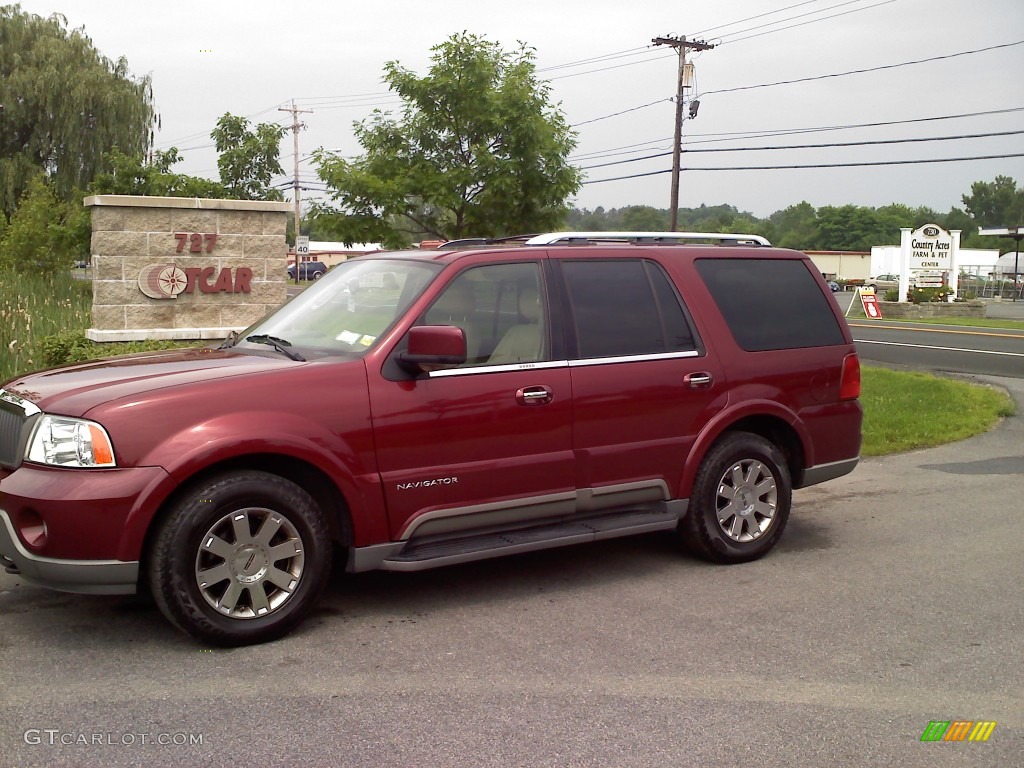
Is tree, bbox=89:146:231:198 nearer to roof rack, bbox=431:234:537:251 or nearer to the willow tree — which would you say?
the willow tree

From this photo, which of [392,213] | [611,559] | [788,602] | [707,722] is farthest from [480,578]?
[392,213]

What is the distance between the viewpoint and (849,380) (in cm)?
685

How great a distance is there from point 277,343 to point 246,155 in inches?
981

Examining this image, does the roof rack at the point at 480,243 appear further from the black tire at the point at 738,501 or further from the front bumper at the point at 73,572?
the front bumper at the point at 73,572

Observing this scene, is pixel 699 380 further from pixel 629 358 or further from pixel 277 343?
pixel 277 343

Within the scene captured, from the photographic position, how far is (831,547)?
268 inches

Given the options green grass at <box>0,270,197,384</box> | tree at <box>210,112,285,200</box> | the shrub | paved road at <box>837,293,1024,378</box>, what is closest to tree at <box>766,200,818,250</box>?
the shrub

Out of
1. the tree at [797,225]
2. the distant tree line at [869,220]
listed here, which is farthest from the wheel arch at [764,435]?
the tree at [797,225]

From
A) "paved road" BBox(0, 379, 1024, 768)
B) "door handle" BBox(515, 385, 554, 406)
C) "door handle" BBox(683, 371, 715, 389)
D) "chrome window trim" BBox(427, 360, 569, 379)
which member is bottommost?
"paved road" BBox(0, 379, 1024, 768)

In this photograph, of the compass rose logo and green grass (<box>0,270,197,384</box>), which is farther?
the compass rose logo

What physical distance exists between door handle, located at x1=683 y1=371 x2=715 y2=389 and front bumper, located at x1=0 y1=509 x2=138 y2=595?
10.2 feet

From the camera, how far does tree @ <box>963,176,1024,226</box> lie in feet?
541

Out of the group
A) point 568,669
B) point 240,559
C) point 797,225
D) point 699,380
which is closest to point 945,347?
point 699,380

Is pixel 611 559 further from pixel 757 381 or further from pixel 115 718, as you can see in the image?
pixel 115 718
